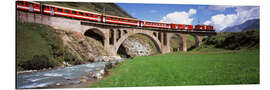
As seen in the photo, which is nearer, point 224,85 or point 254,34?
point 224,85

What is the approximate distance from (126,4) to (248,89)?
590 cm

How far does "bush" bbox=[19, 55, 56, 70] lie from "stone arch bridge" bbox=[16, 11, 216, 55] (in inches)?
71.1

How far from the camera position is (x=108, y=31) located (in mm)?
17828

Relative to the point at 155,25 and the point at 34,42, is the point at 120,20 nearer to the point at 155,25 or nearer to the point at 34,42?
the point at 155,25

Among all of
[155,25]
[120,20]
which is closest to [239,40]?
[155,25]

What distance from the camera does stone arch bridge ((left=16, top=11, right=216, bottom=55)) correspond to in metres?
11.5

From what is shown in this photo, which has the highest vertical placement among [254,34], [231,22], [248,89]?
[231,22]

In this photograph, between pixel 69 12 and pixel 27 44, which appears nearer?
pixel 27 44

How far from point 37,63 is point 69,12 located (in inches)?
258

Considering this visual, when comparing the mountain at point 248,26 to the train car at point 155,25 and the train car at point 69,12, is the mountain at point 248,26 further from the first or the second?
the train car at point 69,12

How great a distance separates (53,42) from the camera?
34.6ft
